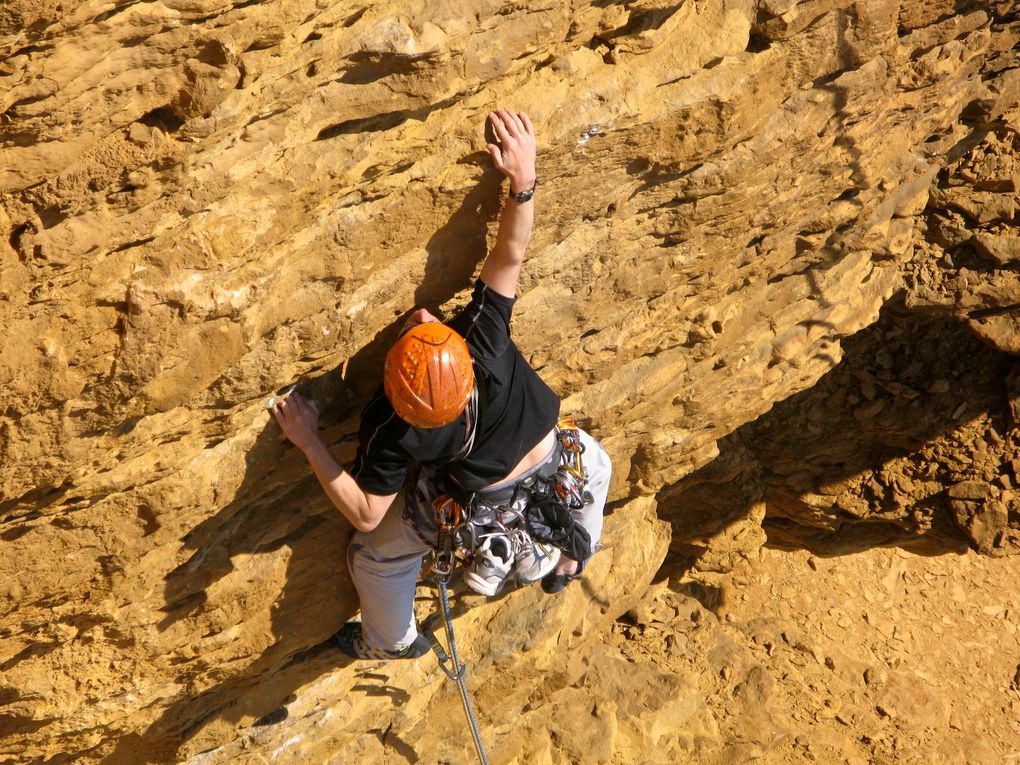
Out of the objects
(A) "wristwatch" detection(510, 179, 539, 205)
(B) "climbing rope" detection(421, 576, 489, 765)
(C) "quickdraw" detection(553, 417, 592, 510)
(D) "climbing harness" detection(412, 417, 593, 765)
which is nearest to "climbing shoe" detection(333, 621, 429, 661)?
(B) "climbing rope" detection(421, 576, 489, 765)

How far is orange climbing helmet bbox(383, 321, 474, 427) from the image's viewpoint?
3.09 m

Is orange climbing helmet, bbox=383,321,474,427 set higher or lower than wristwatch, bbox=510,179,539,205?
lower

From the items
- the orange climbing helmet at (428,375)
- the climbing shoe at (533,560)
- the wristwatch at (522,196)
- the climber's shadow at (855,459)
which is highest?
the wristwatch at (522,196)

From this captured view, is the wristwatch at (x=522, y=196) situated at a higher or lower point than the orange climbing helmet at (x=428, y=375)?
higher

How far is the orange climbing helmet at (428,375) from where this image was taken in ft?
10.1

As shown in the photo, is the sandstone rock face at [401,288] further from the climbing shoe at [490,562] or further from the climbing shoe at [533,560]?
the climbing shoe at [533,560]

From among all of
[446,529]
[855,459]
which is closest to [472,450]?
[446,529]

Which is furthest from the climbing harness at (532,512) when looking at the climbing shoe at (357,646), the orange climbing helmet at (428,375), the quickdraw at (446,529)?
the orange climbing helmet at (428,375)

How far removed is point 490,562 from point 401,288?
46.4 inches

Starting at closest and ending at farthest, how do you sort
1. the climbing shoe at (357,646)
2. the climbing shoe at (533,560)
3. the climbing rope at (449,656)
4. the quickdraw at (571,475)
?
1. the climbing shoe at (533,560)
2. the quickdraw at (571,475)
3. the climbing rope at (449,656)
4. the climbing shoe at (357,646)

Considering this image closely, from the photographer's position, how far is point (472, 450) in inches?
144

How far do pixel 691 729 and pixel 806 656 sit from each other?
1.58m

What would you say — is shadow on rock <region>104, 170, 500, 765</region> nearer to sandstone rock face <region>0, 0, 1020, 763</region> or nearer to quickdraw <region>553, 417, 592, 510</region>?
sandstone rock face <region>0, 0, 1020, 763</region>

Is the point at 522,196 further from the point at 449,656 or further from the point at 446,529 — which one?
the point at 449,656
